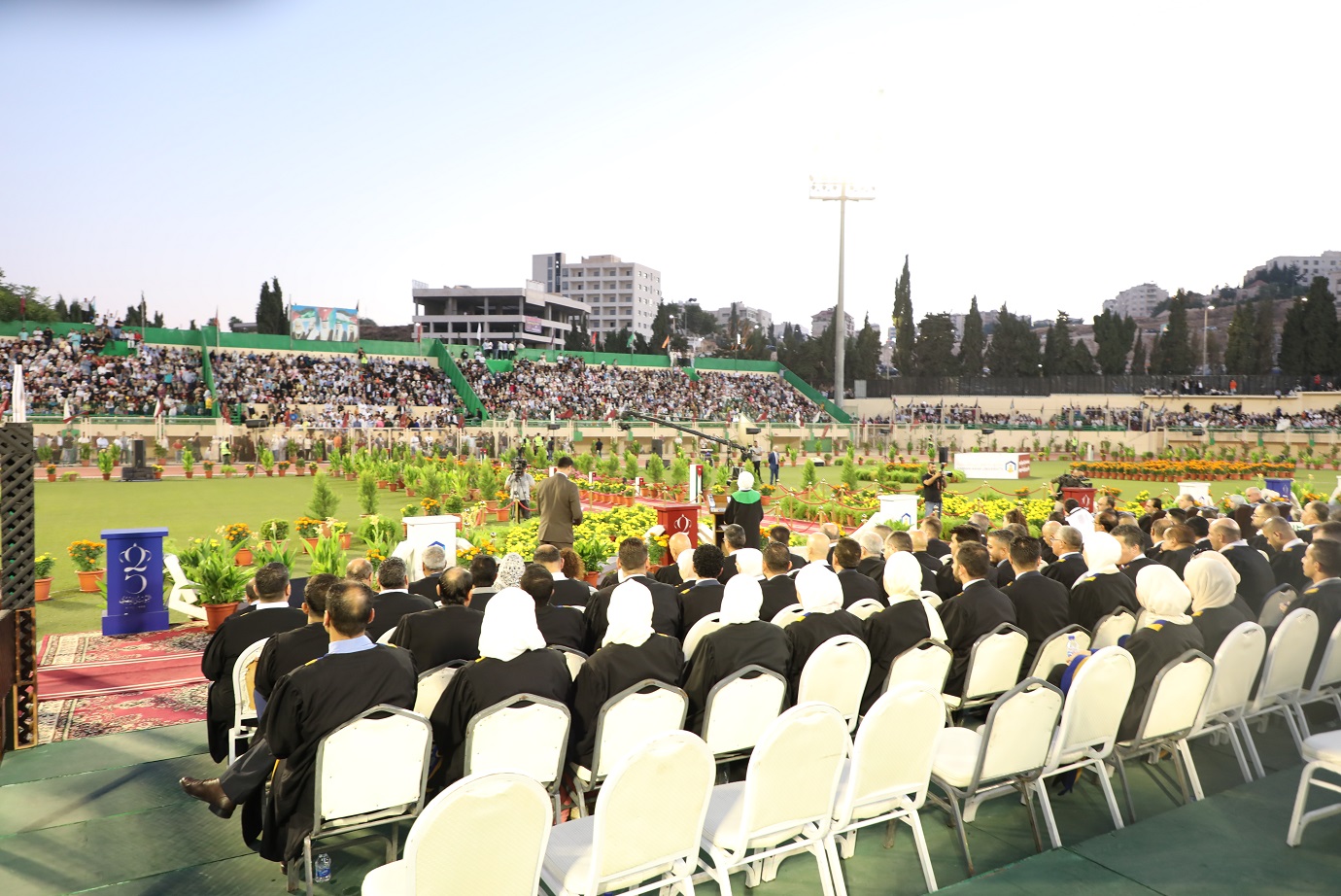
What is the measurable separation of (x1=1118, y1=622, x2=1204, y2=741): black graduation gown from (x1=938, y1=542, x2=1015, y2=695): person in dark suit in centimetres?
89

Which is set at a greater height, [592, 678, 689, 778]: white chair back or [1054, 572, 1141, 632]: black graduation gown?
[1054, 572, 1141, 632]: black graduation gown

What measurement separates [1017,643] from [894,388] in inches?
2841

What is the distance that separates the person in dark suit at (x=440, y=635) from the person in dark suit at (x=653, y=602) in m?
0.83

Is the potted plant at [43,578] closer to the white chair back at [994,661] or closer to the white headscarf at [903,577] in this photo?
the white headscarf at [903,577]

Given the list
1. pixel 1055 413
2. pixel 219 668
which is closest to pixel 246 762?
pixel 219 668

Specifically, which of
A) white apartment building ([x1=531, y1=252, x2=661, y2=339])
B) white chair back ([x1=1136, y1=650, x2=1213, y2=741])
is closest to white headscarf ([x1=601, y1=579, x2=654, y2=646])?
white chair back ([x1=1136, y1=650, x2=1213, y2=741])

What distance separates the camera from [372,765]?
378cm

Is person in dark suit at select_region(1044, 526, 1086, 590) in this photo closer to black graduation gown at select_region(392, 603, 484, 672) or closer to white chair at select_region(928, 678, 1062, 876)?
white chair at select_region(928, 678, 1062, 876)

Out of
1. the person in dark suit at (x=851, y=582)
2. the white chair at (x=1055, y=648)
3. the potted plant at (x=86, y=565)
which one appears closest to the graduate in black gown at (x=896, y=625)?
the white chair at (x=1055, y=648)

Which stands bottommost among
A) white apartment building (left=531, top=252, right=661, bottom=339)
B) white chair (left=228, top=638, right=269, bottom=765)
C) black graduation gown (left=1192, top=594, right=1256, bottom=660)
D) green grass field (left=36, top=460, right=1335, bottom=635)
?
green grass field (left=36, top=460, right=1335, bottom=635)

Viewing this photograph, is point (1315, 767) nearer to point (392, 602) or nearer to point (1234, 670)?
point (1234, 670)

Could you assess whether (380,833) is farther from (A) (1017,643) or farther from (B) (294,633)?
(A) (1017,643)

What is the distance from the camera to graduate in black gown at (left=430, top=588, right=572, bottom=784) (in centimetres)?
410

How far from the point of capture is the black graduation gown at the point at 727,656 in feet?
15.7
